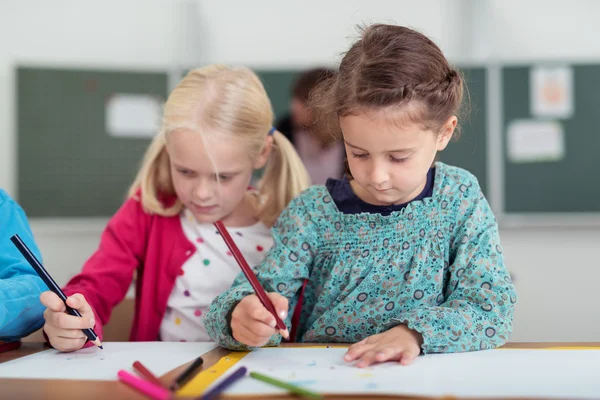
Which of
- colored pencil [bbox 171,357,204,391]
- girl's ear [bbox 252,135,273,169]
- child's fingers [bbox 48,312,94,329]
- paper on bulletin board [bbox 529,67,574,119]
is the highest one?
paper on bulletin board [bbox 529,67,574,119]

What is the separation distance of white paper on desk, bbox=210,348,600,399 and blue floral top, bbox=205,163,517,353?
0.16 metres

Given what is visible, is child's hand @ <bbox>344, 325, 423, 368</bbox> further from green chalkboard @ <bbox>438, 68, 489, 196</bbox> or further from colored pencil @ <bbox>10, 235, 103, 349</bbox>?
green chalkboard @ <bbox>438, 68, 489, 196</bbox>

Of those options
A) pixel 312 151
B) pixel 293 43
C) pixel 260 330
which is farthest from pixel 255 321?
pixel 293 43

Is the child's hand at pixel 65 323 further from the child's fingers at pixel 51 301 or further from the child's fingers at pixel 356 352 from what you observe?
the child's fingers at pixel 356 352

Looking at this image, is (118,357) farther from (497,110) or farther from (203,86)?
(497,110)

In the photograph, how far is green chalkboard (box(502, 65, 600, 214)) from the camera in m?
2.99

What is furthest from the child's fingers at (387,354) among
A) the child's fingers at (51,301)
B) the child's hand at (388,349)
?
the child's fingers at (51,301)

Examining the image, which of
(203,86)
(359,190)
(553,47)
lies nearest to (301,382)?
(359,190)

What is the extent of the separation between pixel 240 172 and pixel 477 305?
0.55 m

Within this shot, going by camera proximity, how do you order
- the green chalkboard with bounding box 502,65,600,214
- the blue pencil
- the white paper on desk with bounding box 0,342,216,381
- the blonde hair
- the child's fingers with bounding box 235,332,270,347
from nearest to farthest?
the blue pencil
the white paper on desk with bounding box 0,342,216,381
the child's fingers with bounding box 235,332,270,347
the blonde hair
the green chalkboard with bounding box 502,65,600,214

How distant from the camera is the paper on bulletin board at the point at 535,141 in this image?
3.01 m

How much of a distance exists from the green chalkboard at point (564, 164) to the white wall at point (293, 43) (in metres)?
0.11

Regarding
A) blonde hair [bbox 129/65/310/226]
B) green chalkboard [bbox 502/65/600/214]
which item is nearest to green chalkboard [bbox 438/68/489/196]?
green chalkboard [bbox 502/65/600/214]

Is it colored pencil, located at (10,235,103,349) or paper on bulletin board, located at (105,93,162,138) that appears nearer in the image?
colored pencil, located at (10,235,103,349)
